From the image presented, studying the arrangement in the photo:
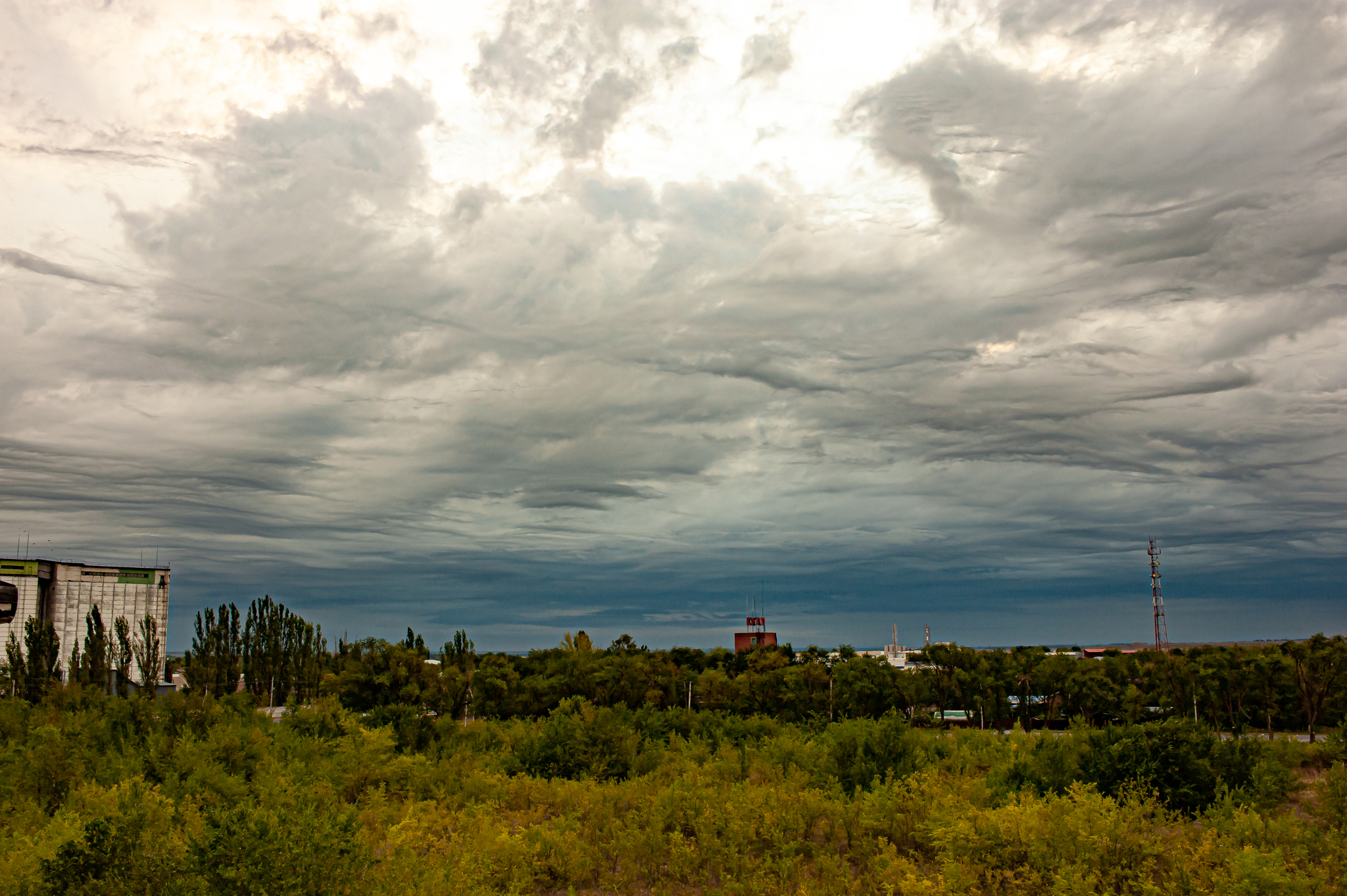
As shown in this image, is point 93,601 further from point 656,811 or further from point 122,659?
point 656,811

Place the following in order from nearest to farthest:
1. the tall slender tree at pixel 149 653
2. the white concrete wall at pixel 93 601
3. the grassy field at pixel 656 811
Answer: the grassy field at pixel 656 811, the tall slender tree at pixel 149 653, the white concrete wall at pixel 93 601

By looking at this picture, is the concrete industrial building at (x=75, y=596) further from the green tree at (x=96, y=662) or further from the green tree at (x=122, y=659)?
the green tree at (x=96, y=662)

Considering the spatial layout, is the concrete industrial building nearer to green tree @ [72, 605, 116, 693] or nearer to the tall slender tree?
the tall slender tree

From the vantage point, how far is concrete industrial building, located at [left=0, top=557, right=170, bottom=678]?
7150cm

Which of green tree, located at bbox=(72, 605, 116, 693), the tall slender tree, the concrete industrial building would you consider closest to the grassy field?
green tree, located at bbox=(72, 605, 116, 693)

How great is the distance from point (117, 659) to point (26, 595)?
14230 mm

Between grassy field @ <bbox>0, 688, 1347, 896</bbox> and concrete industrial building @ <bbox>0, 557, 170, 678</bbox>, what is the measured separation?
62.5 meters

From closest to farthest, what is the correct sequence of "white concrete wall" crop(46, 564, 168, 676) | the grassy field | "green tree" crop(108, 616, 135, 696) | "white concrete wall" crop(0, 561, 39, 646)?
1. the grassy field
2. "green tree" crop(108, 616, 135, 696)
3. "white concrete wall" crop(0, 561, 39, 646)
4. "white concrete wall" crop(46, 564, 168, 676)

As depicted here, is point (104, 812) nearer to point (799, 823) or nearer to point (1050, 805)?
point (799, 823)

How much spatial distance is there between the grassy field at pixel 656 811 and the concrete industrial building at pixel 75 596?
6254 cm

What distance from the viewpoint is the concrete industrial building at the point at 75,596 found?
7150 cm

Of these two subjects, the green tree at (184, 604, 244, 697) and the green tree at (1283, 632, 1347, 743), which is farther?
the green tree at (184, 604, 244, 697)

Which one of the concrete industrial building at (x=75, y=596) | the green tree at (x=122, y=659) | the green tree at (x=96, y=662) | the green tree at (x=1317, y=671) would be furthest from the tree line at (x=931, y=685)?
the concrete industrial building at (x=75, y=596)

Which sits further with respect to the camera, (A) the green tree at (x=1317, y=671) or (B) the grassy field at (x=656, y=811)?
(A) the green tree at (x=1317, y=671)
